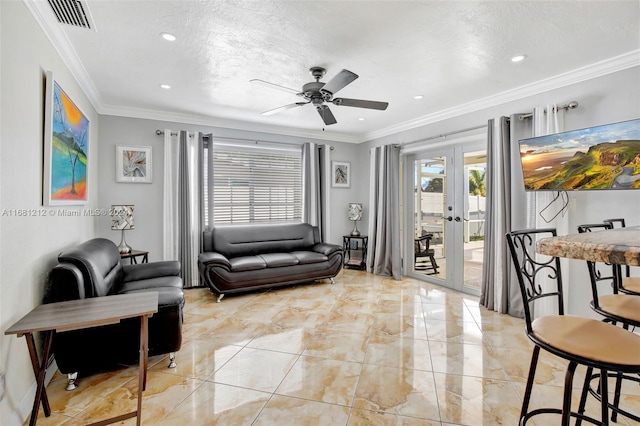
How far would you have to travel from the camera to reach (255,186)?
5.26 meters

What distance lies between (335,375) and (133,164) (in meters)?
3.84

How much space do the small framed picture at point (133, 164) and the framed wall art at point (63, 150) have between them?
863mm

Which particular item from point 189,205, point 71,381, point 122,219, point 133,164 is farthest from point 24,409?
point 133,164

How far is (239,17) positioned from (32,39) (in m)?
1.31

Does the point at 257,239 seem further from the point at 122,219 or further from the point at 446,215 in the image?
the point at 446,215

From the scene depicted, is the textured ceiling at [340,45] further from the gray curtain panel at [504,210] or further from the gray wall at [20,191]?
the gray curtain panel at [504,210]

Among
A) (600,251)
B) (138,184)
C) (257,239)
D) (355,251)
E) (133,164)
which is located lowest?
(355,251)

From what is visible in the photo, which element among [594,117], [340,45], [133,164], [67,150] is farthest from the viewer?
[133,164]

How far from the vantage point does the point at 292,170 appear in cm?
557

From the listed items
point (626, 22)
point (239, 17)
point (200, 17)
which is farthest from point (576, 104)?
point (200, 17)

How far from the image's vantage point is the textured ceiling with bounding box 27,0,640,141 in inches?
81.4

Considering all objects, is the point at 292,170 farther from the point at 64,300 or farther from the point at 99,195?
the point at 64,300

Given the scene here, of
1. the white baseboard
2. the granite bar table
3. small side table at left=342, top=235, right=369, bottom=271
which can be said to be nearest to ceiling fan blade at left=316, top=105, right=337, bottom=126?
the granite bar table

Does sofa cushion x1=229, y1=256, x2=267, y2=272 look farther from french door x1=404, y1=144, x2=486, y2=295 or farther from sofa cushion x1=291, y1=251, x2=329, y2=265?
french door x1=404, y1=144, x2=486, y2=295
